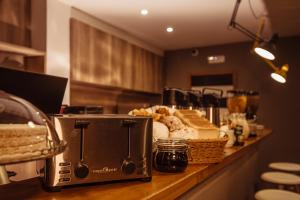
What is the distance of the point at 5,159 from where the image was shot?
61cm

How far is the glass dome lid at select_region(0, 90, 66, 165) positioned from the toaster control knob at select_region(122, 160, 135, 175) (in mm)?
248

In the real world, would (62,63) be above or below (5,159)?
above

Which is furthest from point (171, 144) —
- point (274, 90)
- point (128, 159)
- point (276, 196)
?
point (274, 90)

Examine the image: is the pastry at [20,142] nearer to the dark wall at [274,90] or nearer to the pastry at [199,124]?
the pastry at [199,124]

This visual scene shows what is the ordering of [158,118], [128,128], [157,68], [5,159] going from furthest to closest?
1. [157,68]
2. [158,118]
3. [128,128]
4. [5,159]

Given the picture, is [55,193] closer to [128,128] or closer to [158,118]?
[128,128]

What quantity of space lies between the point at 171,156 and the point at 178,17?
3.21 metres

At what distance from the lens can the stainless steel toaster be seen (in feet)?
2.71

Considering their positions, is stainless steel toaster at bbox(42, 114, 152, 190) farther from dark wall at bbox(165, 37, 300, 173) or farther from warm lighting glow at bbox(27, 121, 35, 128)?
dark wall at bbox(165, 37, 300, 173)

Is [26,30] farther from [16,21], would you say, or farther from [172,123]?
[172,123]

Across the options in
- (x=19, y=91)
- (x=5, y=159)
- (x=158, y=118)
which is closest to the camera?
(x=5, y=159)

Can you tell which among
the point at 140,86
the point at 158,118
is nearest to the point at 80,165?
the point at 158,118

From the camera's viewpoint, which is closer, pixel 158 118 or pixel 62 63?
pixel 158 118

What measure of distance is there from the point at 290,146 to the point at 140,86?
277 cm
